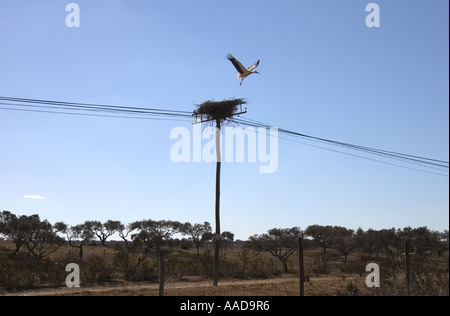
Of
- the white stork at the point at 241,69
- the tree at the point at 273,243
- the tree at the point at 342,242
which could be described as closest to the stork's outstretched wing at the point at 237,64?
the white stork at the point at 241,69

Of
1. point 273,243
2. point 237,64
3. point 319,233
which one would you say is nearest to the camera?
point 237,64

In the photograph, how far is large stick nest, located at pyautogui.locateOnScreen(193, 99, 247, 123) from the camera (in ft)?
62.4

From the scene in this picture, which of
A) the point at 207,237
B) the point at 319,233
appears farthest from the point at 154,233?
the point at 319,233

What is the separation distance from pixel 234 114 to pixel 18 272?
12980 mm

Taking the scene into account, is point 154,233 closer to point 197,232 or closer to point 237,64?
point 197,232

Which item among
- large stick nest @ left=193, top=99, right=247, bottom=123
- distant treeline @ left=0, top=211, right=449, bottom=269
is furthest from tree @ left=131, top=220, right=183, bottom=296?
large stick nest @ left=193, top=99, right=247, bottom=123

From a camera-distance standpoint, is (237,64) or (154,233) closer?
(237,64)

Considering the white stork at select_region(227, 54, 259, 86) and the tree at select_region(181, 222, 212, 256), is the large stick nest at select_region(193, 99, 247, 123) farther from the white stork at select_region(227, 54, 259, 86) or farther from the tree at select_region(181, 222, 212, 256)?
the tree at select_region(181, 222, 212, 256)

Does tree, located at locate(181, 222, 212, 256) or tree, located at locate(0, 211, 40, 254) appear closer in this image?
tree, located at locate(0, 211, 40, 254)

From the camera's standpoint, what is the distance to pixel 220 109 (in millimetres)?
19078

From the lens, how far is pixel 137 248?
47938 mm

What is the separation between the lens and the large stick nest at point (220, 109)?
749 inches

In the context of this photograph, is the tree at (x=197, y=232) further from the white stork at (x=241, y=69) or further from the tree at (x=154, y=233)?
the white stork at (x=241, y=69)
